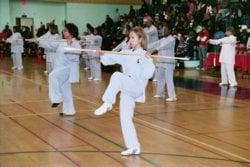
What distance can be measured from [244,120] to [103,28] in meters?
16.2

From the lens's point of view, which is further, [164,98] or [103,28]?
[103,28]

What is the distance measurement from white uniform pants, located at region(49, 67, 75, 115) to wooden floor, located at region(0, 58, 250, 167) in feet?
0.98

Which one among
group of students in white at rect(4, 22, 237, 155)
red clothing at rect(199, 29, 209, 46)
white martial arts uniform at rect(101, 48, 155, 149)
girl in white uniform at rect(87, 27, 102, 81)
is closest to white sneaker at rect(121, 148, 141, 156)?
group of students in white at rect(4, 22, 237, 155)

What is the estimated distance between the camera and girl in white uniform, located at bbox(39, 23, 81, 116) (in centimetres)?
931

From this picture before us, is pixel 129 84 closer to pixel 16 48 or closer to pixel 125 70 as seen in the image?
pixel 125 70

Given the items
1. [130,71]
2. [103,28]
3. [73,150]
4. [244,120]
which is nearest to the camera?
[130,71]

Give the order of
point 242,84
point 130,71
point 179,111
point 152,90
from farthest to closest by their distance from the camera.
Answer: point 242,84 → point 152,90 → point 179,111 → point 130,71

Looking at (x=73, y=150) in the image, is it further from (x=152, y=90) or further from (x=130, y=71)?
(x=152, y=90)

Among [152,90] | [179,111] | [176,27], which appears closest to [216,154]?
[179,111]

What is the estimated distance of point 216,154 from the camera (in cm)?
677

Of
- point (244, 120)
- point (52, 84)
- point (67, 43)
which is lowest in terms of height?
point (244, 120)

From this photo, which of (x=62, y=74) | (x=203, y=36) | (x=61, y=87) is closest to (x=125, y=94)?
(x=62, y=74)

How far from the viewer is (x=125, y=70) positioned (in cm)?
644

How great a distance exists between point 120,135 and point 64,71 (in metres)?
2.09
